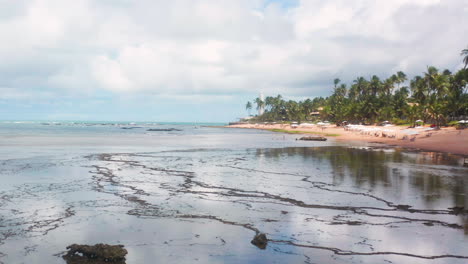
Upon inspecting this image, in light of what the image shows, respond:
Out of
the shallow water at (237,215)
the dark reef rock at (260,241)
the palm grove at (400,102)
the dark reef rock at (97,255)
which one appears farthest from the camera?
the palm grove at (400,102)

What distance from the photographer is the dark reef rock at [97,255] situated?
33.9 feet

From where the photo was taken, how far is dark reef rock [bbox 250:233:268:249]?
466 inches

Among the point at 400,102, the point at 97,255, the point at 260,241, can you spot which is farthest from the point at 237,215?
the point at 400,102

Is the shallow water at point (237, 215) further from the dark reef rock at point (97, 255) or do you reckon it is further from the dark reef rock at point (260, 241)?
the dark reef rock at point (97, 255)

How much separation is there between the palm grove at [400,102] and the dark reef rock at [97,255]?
255 feet

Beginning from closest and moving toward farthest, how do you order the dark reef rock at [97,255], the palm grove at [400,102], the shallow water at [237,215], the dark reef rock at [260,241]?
the dark reef rock at [97,255] < the shallow water at [237,215] < the dark reef rock at [260,241] < the palm grove at [400,102]

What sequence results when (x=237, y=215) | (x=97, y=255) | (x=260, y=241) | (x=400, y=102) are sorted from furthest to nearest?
(x=400, y=102) → (x=237, y=215) → (x=260, y=241) → (x=97, y=255)

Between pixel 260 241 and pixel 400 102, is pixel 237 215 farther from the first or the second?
pixel 400 102

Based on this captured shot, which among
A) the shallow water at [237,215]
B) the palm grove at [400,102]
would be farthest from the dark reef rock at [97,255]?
the palm grove at [400,102]

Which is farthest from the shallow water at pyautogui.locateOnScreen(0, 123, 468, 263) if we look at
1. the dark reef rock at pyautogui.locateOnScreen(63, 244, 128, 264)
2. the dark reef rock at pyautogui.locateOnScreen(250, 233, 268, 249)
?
the dark reef rock at pyautogui.locateOnScreen(63, 244, 128, 264)

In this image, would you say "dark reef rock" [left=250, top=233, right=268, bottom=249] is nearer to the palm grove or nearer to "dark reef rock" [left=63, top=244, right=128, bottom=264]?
"dark reef rock" [left=63, top=244, right=128, bottom=264]

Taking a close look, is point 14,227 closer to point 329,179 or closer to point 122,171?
point 122,171

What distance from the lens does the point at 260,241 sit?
12.0 m

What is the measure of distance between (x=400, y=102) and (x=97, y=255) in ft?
366
